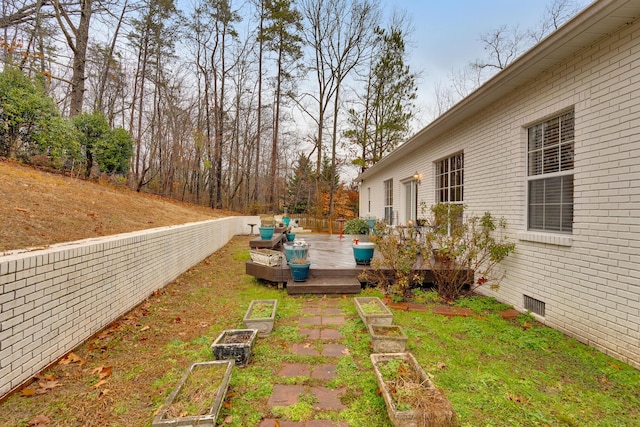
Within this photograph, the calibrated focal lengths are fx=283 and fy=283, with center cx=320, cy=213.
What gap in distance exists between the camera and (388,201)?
11195 mm

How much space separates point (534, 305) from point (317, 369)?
3138 millimetres

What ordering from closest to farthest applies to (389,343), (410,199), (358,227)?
(389,343)
(410,199)
(358,227)

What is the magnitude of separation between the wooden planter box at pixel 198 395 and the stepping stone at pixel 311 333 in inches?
43.1

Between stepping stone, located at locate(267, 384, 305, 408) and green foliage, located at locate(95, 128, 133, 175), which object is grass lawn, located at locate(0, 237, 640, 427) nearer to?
stepping stone, located at locate(267, 384, 305, 408)

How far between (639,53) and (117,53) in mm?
16824

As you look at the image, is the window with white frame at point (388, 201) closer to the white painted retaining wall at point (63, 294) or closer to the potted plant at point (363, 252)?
the potted plant at point (363, 252)

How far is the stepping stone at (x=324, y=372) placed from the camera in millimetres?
2429

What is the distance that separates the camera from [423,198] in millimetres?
7328

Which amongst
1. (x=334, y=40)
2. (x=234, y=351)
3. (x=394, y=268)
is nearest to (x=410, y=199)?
(x=394, y=268)

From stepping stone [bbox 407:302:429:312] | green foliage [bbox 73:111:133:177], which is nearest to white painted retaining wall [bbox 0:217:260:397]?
stepping stone [bbox 407:302:429:312]

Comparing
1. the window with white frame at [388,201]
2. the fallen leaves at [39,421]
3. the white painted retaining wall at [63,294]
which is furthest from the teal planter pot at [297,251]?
the window with white frame at [388,201]

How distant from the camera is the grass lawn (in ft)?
6.43

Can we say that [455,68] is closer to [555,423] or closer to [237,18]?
[237,18]

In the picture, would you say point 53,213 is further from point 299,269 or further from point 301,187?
point 301,187
